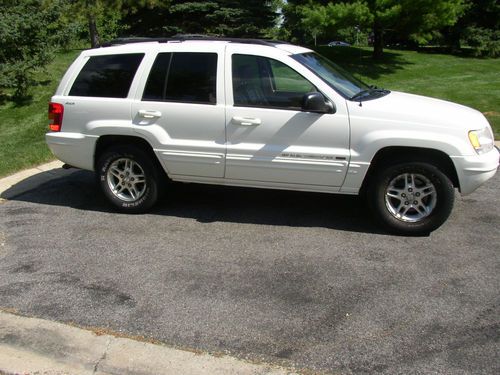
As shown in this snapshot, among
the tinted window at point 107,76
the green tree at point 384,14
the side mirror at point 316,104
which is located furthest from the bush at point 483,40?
the tinted window at point 107,76

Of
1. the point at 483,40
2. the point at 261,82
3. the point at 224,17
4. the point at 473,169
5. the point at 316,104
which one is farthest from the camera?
the point at 483,40

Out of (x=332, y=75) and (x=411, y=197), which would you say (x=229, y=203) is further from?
(x=411, y=197)

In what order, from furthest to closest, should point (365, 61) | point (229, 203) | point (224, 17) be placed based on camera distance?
1. point (224, 17)
2. point (365, 61)
3. point (229, 203)

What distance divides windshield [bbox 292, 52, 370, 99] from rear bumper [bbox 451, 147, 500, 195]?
1218mm

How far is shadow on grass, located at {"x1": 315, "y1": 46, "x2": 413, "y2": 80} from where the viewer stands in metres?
18.1

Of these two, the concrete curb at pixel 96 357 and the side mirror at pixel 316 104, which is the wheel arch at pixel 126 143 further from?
the concrete curb at pixel 96 357

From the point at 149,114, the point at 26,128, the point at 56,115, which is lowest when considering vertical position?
the point at 26,128

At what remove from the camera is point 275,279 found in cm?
429

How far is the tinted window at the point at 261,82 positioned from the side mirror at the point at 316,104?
25 centimetres

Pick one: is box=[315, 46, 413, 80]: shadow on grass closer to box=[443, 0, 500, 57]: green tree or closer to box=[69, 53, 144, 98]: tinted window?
box=[443, 0, 500, 57]: green tree

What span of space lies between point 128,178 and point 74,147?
697mm

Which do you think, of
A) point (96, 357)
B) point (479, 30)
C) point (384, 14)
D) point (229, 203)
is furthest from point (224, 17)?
point (96, 357)

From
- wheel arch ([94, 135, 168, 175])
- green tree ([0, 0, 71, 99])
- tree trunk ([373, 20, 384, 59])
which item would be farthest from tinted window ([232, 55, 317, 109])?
tree trunk ([373, 20, 384, 59])

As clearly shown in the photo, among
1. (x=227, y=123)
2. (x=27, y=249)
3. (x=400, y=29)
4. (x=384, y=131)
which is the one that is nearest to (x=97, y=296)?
(x=27, y=249)
